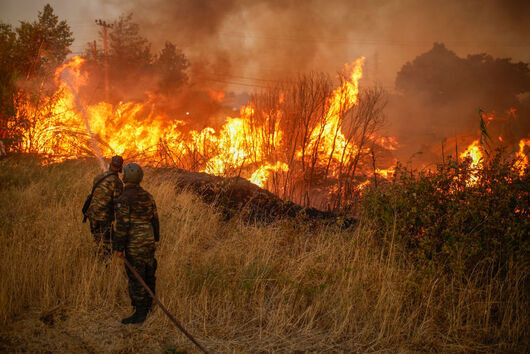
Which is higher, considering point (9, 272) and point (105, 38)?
point (105, 38)

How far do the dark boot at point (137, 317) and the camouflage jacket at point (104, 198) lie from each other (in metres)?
1.54

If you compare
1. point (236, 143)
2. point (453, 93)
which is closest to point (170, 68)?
point (236, 143)

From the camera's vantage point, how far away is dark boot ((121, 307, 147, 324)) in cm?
332

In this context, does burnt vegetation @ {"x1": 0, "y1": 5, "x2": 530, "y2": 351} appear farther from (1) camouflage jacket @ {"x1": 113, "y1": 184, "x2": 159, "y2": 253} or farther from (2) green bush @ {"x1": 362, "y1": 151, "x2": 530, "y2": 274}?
(1) camouflage jacket @ {"x1": 113, "y1": 184, "x2": 159, "y2": 253}

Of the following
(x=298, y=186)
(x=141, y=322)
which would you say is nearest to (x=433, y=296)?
(x=141, y=322)

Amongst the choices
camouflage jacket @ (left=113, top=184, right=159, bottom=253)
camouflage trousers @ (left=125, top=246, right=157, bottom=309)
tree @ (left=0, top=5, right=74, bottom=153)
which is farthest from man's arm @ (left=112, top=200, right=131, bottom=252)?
tree @ (left=0, top=5, right=74, bottom=153)

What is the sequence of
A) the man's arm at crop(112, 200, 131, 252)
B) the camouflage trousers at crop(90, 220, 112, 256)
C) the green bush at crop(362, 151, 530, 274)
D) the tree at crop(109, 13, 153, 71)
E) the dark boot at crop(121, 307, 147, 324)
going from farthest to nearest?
1. the tree at crop(109, 13, 153, 71)
2. the camouflage trousers at crop(90, 220, 112, 256)
3. the green bush at crop(362, 151, 530, 274)
4. the dark boot at crop(121, 307, 147, 324)
5. the man's arm at crop(112, 200, 131, 252)

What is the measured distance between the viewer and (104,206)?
14.2ft

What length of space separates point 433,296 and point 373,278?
2.21 feet

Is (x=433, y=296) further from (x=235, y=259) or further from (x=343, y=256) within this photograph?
(x=235, y=259)

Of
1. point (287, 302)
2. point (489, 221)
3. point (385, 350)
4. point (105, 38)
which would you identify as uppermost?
point (105, 38)

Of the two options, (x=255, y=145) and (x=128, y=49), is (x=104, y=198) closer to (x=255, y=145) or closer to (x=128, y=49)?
(x=255, y=145)

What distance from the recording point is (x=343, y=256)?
4449mm

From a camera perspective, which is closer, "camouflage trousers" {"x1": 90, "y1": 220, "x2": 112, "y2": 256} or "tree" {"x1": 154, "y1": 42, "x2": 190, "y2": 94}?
"camouflage trousers" {"x1": 90, "y1": 220, "x2": 112, "y2": 256}
